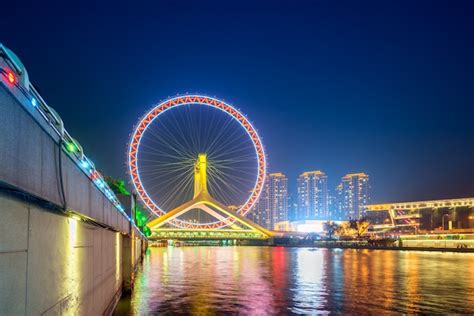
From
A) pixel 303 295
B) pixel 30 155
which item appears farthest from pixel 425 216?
pixel 30 155

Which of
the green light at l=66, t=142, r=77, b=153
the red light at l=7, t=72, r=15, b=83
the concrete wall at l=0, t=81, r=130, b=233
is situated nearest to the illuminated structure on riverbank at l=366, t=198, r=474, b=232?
the green light at l=66, t=142, r=77, b=153

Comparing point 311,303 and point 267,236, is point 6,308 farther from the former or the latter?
point 267,236

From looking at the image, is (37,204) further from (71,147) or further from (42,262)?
(71,147)

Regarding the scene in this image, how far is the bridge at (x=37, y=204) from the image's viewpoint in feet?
14.4

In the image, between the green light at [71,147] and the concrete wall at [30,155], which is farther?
the green light at [71,147]

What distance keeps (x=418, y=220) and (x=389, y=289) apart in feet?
459

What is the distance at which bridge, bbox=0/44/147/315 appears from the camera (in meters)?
4.38

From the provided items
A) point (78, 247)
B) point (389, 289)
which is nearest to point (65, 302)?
point (78, 247)

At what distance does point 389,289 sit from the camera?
23406 mm

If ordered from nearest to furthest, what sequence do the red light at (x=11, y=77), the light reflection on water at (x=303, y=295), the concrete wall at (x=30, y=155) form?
1. the concrete wall at (x=30, y=155)
2. the red light at (x=11, y=77)
3. the light reflection on water at (x=303, y=295)

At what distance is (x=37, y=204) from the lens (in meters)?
5.64

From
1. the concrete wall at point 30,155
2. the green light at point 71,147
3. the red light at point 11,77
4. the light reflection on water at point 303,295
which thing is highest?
the red light at point 11,77

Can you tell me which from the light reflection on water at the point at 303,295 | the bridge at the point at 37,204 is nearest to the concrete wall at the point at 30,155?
the bridge at the point at 37,204

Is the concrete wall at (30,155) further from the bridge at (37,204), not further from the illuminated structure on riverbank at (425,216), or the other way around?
the illuminated structure on riverbank at (425,216)
